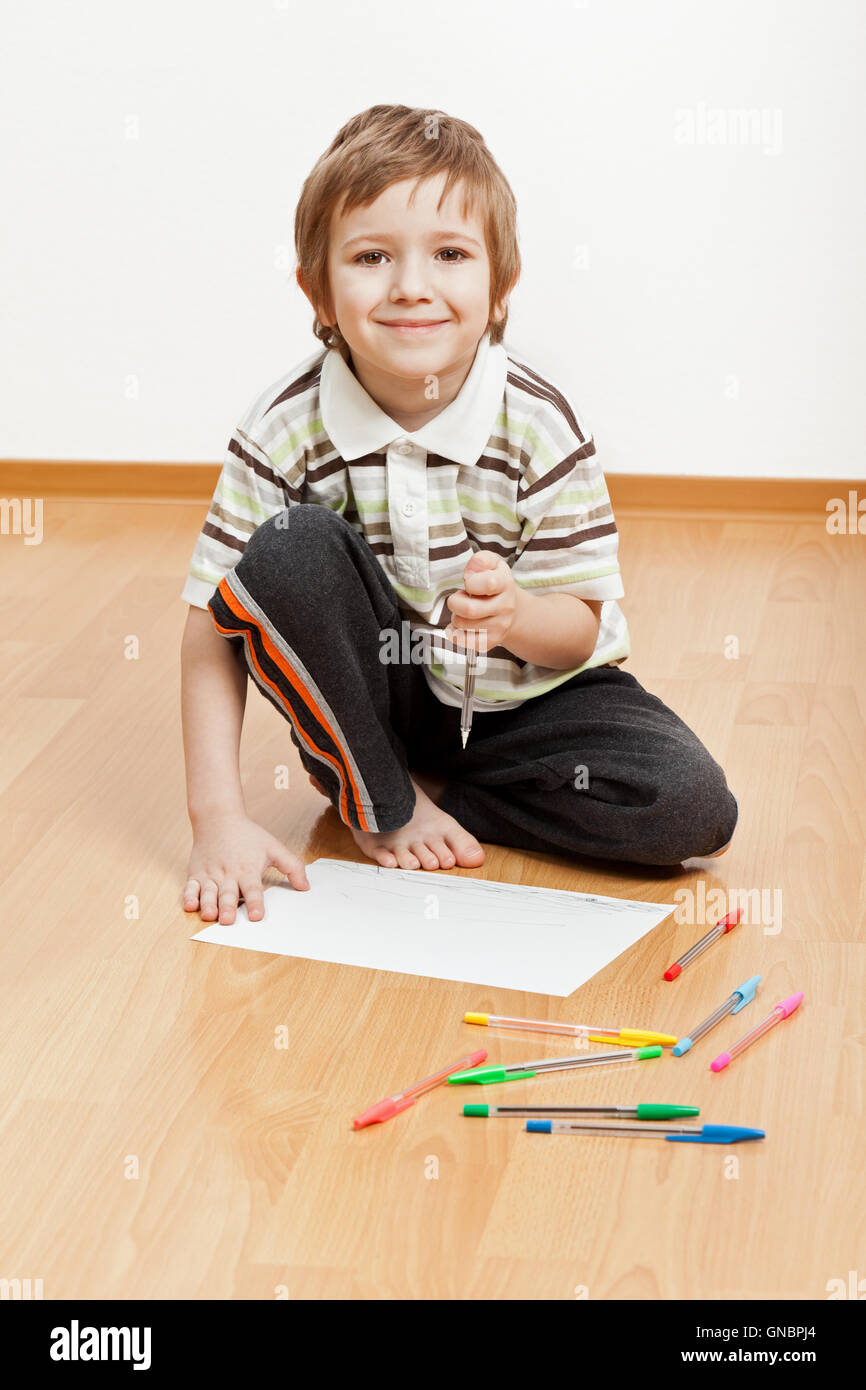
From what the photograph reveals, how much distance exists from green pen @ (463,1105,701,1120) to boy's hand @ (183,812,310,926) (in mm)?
266

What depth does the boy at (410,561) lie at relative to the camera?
1.08m

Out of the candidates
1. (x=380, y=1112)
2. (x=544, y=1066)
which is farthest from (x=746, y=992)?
(x=380, y=1112)

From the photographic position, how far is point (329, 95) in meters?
2.00

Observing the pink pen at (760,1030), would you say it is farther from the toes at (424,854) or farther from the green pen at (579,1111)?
the toes at (424,854)

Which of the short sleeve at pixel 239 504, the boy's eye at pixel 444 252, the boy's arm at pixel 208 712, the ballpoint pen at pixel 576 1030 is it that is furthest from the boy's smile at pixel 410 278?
the ballpoint pen at pixel 576 1030

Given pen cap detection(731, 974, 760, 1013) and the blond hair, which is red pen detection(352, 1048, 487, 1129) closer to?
pen cap detection(731, 974, 760, 1013)

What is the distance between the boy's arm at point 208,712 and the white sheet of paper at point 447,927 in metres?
0.09

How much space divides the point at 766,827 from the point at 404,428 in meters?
0.40

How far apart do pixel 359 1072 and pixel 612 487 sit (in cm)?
133

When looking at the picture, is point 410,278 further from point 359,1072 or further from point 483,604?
point 359,1072

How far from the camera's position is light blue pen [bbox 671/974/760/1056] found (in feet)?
2.98

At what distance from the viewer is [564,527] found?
1135 millimetres

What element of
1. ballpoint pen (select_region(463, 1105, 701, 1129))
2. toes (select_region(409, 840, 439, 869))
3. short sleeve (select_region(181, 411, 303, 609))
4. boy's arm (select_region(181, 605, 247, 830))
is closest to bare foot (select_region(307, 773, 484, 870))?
toes (select_region(409, 840, 439, 869))

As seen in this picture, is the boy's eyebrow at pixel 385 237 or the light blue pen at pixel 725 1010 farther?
the boy's eyebrow at pixel 385 237
